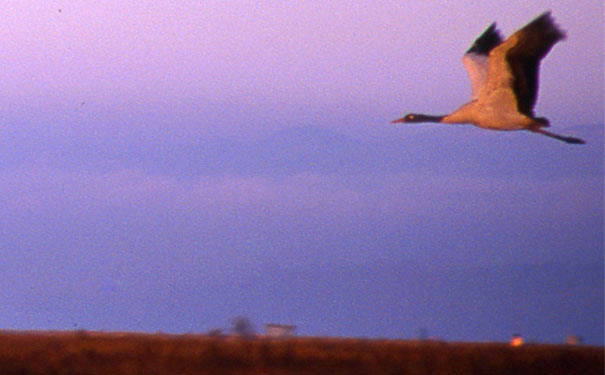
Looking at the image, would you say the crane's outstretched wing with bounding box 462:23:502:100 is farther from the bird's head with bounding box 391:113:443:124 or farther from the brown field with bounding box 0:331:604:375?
the brown field with bounding box 0:331:604:375

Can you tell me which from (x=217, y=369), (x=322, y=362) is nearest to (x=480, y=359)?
(x=322, y=362)

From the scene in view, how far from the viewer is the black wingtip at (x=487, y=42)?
74.5 feet

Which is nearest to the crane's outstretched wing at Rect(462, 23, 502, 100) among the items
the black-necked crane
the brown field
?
the black-necked crane

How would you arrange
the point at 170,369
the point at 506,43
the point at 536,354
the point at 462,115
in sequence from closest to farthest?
the point at 170,369
the point at 536,354
the point at 506,43
the point at 462,115

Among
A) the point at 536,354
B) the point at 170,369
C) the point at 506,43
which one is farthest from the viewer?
the point at 506,43

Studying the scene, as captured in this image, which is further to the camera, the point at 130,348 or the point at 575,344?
the point at 575,344

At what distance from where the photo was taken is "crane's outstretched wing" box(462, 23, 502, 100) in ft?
73.3

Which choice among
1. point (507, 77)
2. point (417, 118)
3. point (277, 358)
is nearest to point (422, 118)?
point (417, 118)

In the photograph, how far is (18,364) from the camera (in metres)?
17.3

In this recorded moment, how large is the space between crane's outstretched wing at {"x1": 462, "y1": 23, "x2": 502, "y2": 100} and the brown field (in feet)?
18.5

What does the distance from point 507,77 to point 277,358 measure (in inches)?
299

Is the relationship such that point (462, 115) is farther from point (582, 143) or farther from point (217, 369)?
point (217, 369)

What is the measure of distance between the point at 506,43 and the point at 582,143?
2.64m

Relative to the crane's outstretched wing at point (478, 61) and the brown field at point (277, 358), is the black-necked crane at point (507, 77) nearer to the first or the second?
the crane's outstretched wing at point (478, 61)
